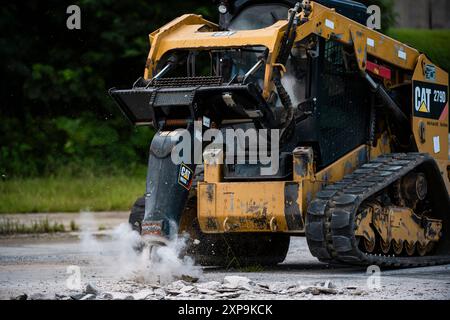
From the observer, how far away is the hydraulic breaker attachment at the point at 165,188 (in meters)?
11.6

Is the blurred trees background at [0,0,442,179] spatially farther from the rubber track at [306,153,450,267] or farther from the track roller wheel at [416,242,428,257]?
the rubber track at [306,153,450,267]

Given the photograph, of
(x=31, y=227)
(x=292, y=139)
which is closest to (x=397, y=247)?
(x=292, y=139)

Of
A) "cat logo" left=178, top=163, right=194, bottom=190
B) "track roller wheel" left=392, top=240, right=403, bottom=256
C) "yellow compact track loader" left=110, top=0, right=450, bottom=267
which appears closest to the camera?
"cat logo" left=178, top=163, right=194, bottom=190

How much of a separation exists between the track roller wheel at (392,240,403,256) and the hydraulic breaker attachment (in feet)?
8.27

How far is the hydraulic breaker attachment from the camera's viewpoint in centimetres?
1163

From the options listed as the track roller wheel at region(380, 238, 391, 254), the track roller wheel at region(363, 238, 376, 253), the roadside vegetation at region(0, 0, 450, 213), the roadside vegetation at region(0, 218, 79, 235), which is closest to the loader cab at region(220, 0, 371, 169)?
the track roller wheel at region(363, 238, 376, 253)

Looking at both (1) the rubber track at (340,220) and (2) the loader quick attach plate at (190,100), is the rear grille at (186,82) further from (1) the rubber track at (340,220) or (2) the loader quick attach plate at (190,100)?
(1) the rubber track at (340,220)

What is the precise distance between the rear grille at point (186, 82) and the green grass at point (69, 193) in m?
9.81

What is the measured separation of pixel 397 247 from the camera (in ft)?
43.4

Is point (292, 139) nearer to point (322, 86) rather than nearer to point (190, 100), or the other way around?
point (322, 86)
